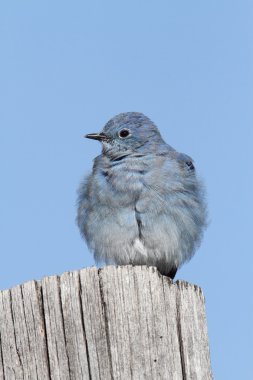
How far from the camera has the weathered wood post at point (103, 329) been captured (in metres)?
4.08

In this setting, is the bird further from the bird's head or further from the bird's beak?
the bird's beak

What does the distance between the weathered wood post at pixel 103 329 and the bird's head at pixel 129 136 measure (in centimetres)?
417

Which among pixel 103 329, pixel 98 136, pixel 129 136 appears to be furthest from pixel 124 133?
pixel 103 329

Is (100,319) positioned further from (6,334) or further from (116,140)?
(116,140)

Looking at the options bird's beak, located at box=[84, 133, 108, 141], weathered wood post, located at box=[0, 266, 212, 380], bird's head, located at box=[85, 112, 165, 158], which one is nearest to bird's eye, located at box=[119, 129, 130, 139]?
bird's head, located at box=[85, 112, 165, 158]

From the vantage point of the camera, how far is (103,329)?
4.11 m

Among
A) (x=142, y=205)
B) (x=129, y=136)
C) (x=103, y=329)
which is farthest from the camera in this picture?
(x=129, y=136)

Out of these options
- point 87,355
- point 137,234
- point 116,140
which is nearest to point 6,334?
point 87,355

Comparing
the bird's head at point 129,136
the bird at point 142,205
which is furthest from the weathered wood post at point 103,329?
the bird's head at point 129,136

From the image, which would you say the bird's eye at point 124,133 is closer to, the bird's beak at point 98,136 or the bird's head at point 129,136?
the bird's head at point 129,136

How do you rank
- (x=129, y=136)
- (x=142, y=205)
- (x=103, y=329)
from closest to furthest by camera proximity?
(x=103, y=329) < (x=142, y=205) < (x=129, y=136)

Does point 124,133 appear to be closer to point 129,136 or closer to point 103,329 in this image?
point 129,136

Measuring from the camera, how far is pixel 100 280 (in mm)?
4211

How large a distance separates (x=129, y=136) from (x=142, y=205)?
51.1 inches
